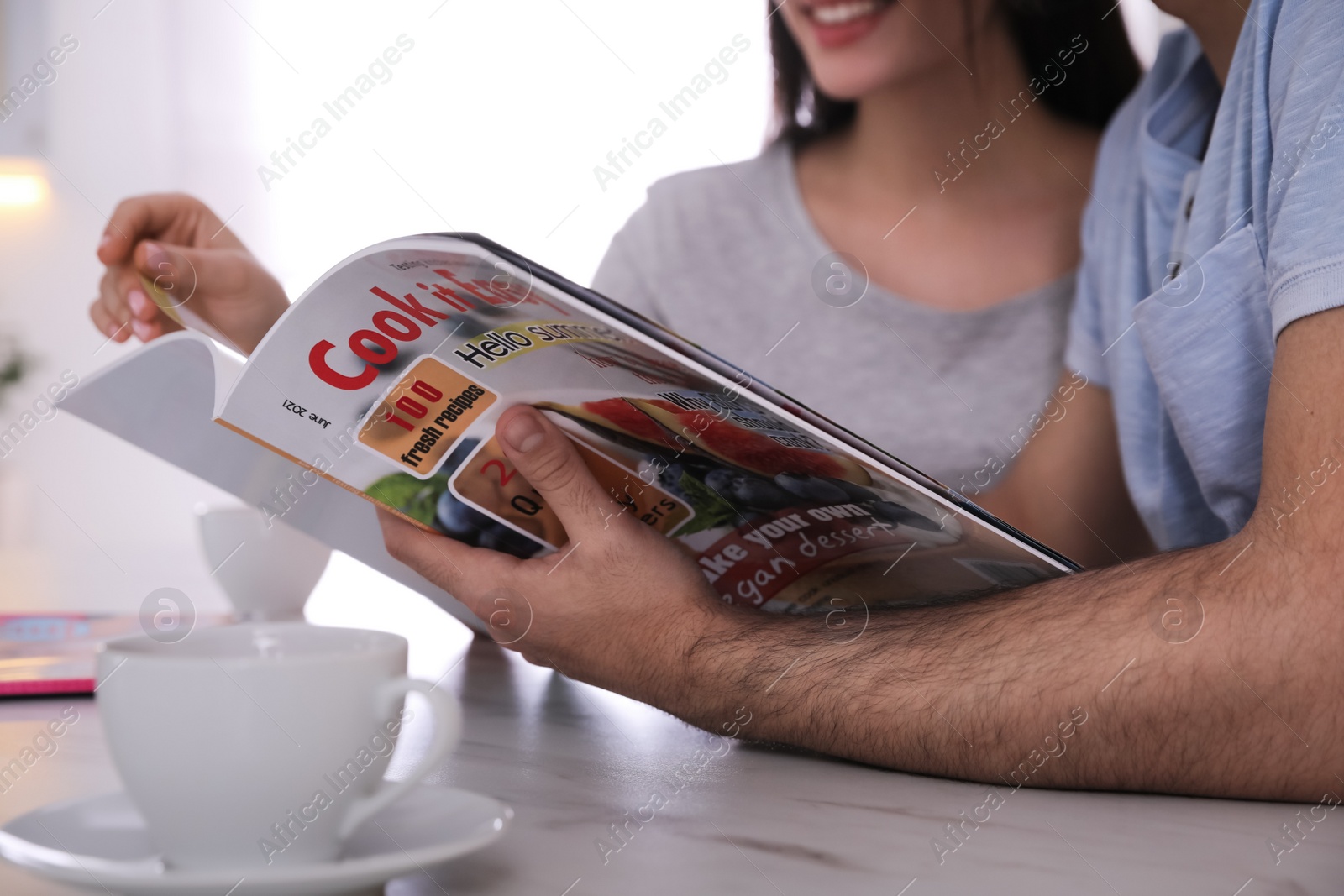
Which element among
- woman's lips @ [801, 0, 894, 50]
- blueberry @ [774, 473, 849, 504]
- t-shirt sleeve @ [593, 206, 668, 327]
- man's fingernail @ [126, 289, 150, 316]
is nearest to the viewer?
blueberry @ [774, 473, 849, 504]

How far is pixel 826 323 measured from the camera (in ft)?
4.87

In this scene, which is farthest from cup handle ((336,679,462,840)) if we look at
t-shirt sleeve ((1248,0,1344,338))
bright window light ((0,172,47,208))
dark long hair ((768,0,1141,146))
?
bright window light ((0,172,47,208))

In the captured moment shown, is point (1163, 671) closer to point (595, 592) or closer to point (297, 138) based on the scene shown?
point (595, 592)

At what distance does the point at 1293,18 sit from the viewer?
658 mm

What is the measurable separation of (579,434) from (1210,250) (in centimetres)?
51

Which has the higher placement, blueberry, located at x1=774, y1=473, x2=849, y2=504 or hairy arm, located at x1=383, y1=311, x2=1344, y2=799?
blueberry, located at x1=774, y1=473, x2=849, y2=504

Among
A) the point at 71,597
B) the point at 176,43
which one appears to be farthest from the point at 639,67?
the point at 71,597

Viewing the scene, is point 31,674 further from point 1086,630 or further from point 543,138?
point 543,138

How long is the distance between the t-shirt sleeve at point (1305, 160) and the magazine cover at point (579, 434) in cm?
19

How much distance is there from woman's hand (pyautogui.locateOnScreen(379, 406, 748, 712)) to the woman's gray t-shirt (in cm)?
80

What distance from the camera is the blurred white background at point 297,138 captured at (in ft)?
9.74

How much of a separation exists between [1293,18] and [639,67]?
248 cm

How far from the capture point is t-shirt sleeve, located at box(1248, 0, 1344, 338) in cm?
53

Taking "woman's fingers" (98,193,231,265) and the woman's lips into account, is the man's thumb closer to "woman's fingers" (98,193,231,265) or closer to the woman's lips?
"woman's fingers" (98,193,231,265)
